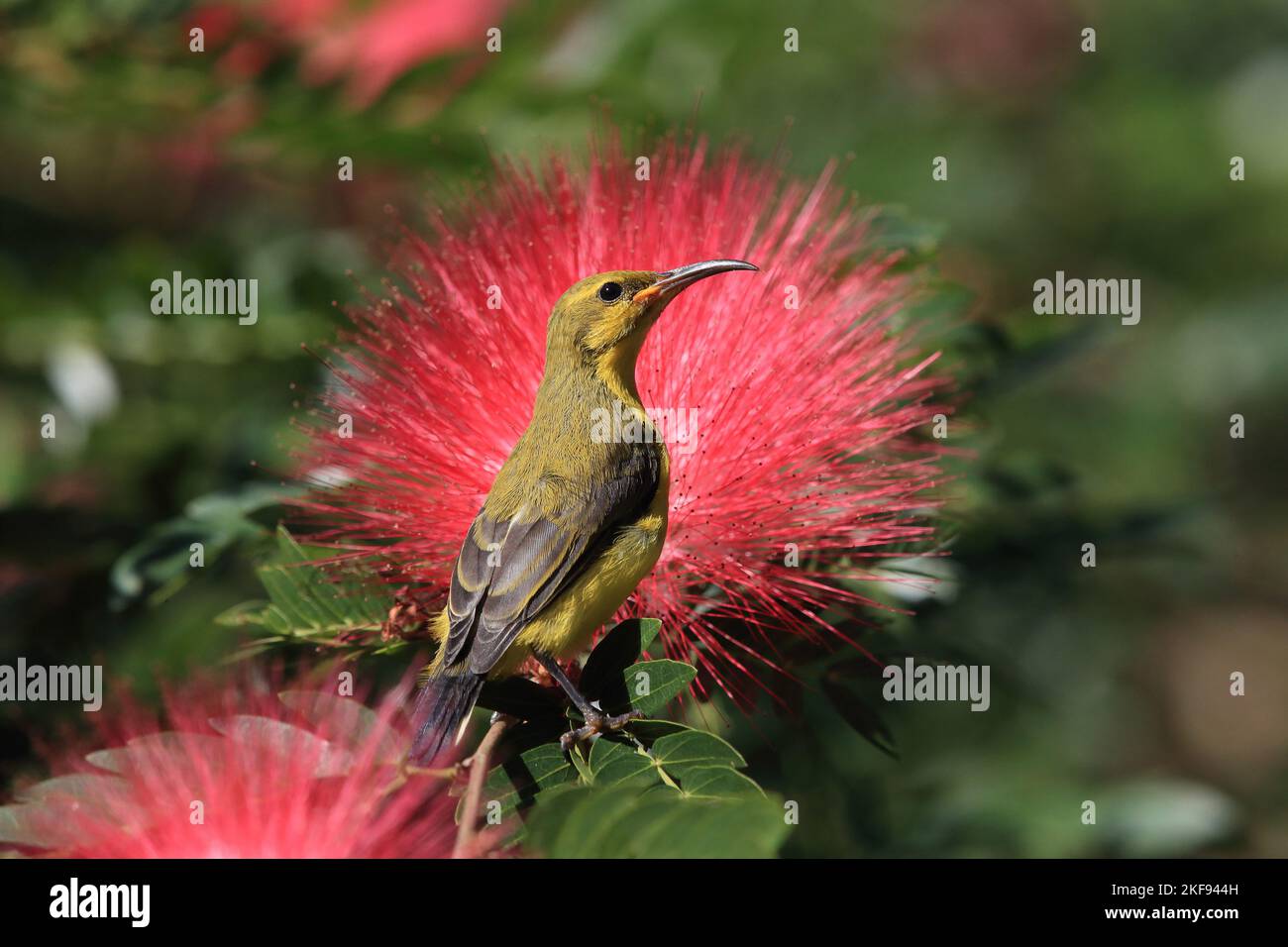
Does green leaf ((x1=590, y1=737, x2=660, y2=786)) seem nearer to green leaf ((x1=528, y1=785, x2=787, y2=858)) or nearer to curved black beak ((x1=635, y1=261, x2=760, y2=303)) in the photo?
green leaf ((x1=528, y1=785, x2=787, y2=858))

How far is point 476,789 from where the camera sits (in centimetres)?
151

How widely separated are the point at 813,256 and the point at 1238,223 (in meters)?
3.51

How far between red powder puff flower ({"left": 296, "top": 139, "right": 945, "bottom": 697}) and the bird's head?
15cm

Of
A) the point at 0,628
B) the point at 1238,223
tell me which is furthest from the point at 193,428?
the point at 1238,223

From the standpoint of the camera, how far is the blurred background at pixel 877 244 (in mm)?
2428

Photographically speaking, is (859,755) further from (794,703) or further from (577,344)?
(577,344)

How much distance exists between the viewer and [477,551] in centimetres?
156

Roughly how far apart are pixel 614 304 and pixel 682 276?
3.6 inches

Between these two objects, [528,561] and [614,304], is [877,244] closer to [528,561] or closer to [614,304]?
[614,304]

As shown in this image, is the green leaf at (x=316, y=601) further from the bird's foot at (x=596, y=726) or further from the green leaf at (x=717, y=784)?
the green leaf at (x=717, y=784)

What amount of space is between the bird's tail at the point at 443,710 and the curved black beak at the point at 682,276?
524 millimetres

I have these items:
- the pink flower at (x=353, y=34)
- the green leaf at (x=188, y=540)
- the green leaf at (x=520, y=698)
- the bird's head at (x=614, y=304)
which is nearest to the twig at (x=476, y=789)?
the green leaf at (x=520, y=698)

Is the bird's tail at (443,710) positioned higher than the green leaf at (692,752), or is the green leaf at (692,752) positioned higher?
the bird's tail at (443,710)

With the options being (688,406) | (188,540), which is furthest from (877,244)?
(188,540)
